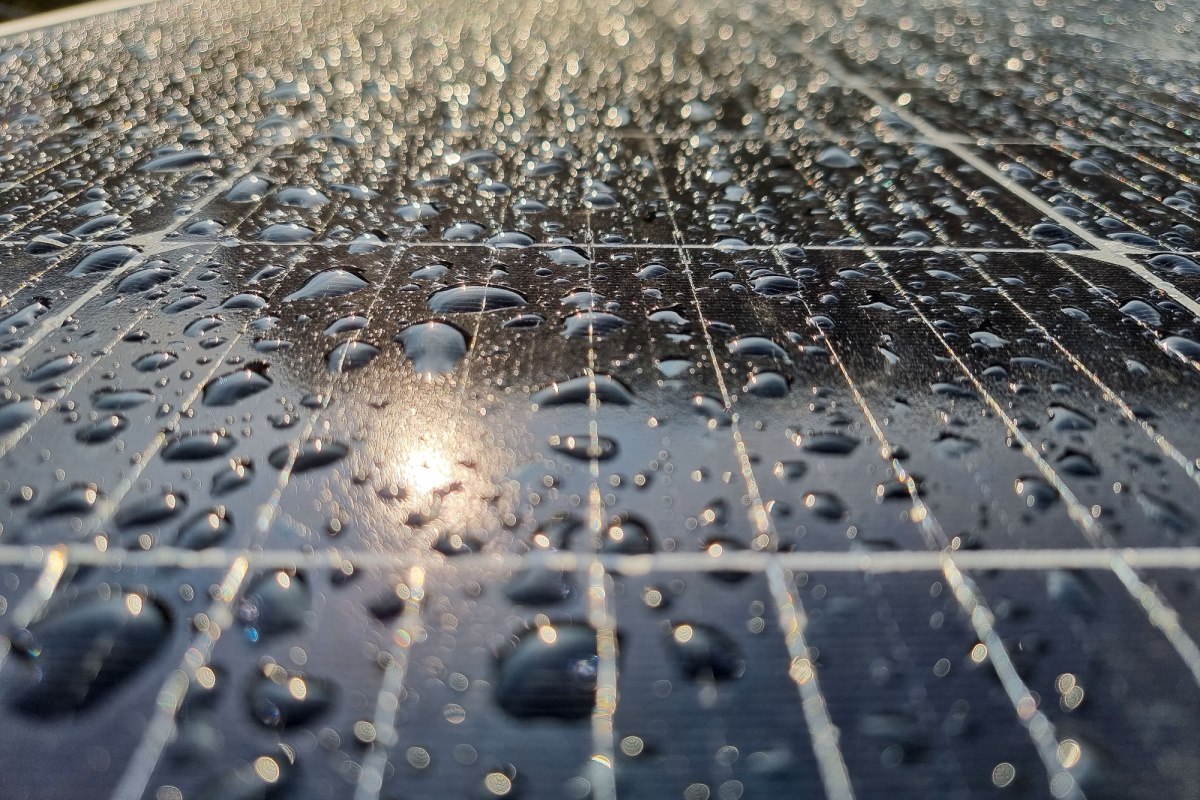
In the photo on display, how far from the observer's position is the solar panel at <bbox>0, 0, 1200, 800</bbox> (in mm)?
777

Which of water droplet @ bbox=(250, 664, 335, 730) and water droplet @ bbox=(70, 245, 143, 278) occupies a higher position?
water droplet @ bbox=(70, 245, 143, 278)

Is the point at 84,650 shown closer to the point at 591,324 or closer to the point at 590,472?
the point at 590,472

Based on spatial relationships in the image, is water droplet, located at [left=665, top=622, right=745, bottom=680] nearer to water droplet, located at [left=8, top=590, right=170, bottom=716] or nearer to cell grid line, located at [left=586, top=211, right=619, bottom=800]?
cell grid line, located at [left=586, top=211, right=619, bottom=800]

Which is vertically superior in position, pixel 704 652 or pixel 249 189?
pixel 249 189

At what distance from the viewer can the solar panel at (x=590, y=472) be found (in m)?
0.78

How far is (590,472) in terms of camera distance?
3.60 feet

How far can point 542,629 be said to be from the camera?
0.88 metres

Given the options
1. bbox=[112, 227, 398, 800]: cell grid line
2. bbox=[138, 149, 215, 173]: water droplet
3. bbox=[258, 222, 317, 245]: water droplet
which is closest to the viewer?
bbox=[112, 227, 398, 800]: cell grid line

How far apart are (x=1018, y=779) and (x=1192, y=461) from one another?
27.1 inches

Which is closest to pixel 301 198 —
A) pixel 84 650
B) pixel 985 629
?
pixel 84 650

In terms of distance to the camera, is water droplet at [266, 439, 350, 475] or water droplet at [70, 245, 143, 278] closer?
water droplet at [266, 439, 350, 475]

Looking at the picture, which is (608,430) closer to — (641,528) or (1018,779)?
(641,528)

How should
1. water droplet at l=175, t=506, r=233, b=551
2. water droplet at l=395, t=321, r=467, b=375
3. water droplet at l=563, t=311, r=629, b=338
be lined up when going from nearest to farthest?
water droplet at l=175, t=506, r=233, b=551 < water droplet at l=395, t=321, r=467, b=375 < water droplet at l=563, t=311, r=629, b=338

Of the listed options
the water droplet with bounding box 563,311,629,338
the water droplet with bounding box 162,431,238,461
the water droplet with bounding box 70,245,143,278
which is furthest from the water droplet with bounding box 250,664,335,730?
the water droplet with bounding box 70,245,143,278
